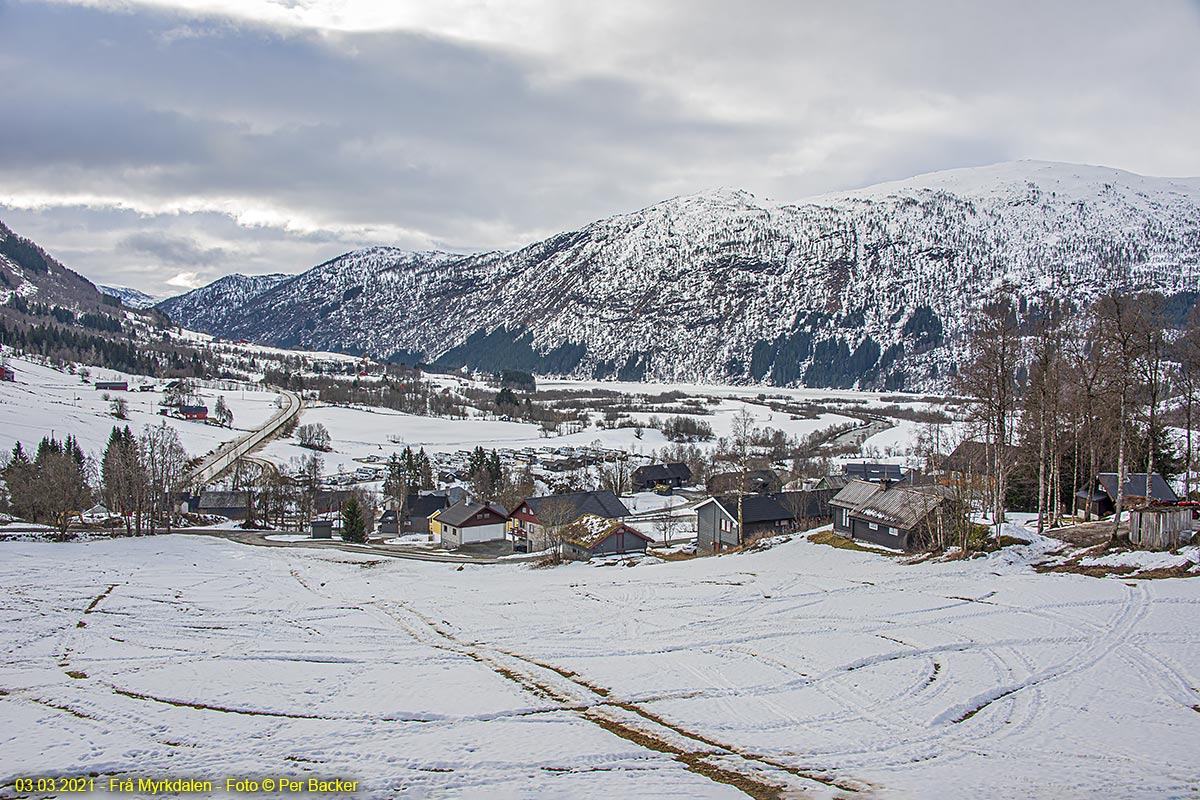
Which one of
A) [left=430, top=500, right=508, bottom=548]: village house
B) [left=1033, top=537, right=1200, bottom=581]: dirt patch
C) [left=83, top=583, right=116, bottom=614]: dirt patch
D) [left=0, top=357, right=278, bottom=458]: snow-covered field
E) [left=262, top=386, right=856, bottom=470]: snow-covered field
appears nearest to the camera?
[left=1033, top=537, right=1200, bottom=581]: dirt patch

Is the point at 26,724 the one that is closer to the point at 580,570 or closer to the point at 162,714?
the point at 162,714

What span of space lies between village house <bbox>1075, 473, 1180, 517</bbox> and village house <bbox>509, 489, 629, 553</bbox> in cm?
3209

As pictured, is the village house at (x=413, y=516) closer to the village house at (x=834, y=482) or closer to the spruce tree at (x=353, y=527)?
the spruce tree at (x=353, y=527)

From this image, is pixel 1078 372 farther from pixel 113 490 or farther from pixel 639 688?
pixel 113 490

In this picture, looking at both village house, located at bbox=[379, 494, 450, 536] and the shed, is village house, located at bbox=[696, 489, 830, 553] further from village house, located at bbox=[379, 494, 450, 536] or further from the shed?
village house, located at bbox=[379, 494, 450, 536]

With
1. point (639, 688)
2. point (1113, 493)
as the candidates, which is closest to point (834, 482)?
point (1113, 493)

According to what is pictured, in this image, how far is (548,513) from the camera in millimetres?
53375

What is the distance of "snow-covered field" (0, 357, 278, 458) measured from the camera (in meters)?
102

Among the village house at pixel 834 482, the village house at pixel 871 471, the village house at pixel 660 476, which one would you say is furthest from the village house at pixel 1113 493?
the village house at pixel 660 476

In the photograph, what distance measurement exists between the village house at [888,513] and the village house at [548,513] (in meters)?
20.8

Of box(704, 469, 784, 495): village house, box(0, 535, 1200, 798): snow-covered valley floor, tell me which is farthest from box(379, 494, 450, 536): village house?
box(0, 535, 1200, 798): snow-covered valley floor

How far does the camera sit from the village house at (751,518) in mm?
46844

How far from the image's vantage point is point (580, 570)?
3578 cm

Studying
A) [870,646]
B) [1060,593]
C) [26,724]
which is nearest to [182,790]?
[26,724]
